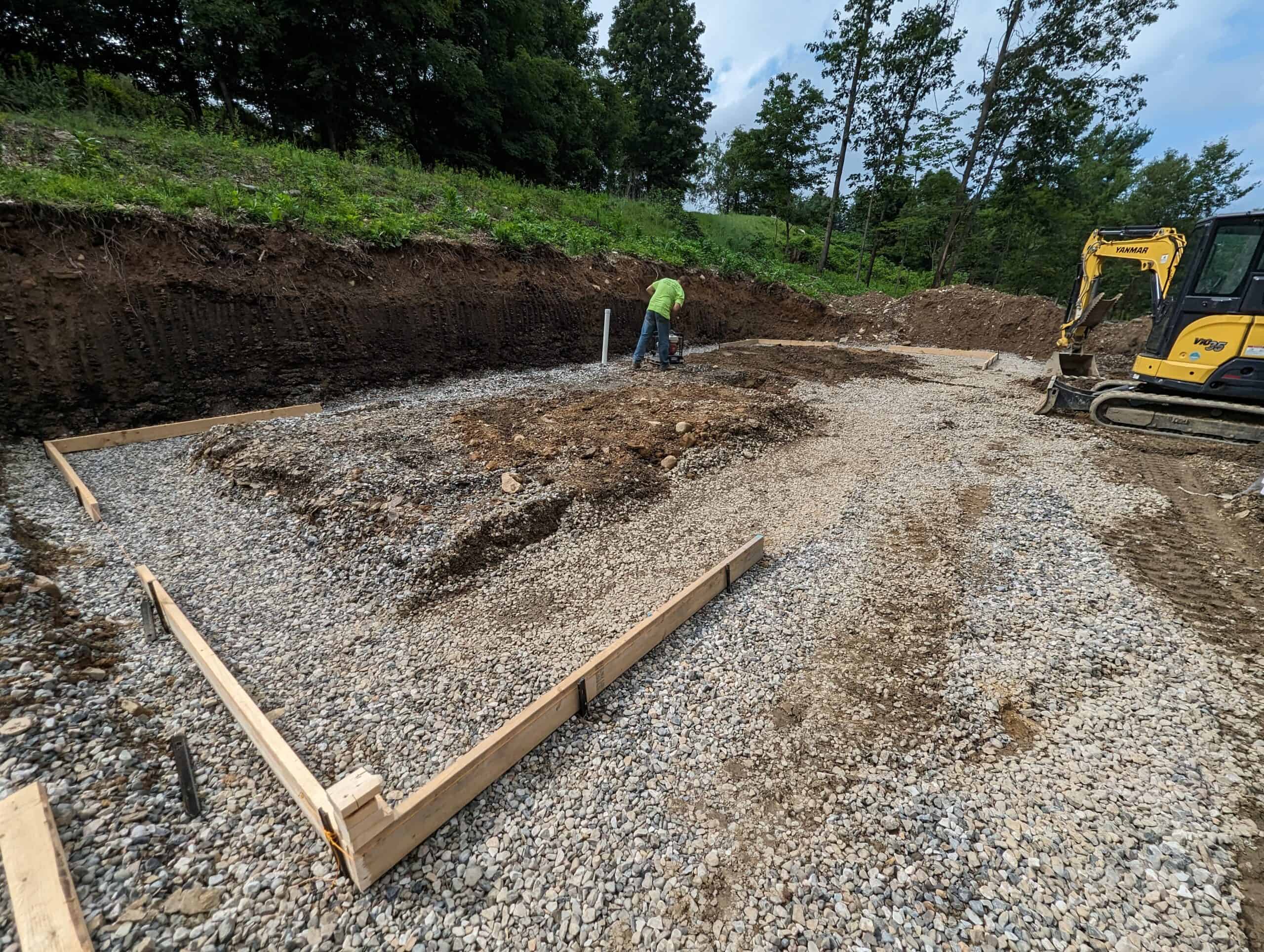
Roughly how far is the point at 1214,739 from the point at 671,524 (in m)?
3.27

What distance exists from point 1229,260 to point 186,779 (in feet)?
33.3

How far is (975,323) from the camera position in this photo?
13859 millimetres

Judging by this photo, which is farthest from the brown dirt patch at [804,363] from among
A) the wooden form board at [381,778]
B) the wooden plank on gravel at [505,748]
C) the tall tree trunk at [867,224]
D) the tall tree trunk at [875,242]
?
the tall tree trunk at [867,224]

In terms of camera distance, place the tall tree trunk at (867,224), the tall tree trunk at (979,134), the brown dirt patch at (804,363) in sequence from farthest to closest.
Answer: the tall tree trunk at (867,224) < the tall tree trunk at (979,134) < the brown dirt patch at (804,363)

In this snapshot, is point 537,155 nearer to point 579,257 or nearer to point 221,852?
point 579,257

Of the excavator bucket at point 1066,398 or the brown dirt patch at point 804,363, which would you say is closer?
the excavator bucket at point 1066,398

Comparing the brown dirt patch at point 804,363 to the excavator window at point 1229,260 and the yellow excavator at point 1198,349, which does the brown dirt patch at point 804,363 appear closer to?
the yellow excavator at point 1198,349

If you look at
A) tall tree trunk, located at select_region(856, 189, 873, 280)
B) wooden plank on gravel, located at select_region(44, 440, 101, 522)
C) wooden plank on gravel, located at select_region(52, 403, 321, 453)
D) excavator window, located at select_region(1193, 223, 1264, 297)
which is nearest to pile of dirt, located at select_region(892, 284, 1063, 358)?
excavator window, located at select_region(1193, 223, 1264, 297)

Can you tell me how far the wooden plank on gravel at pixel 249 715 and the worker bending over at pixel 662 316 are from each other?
768cm

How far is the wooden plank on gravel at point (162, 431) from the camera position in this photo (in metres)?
5.22

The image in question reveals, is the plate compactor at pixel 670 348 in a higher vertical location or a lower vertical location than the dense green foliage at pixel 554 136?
lower

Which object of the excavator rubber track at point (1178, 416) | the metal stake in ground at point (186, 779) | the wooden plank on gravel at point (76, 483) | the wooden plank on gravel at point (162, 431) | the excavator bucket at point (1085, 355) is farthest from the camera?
the excavator bucket at point (1085, 355)

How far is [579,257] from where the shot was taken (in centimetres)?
1073

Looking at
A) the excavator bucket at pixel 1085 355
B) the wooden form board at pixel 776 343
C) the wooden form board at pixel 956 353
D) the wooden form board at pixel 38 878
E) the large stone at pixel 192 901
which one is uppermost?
the excavator bucket at pixel 1085 355
